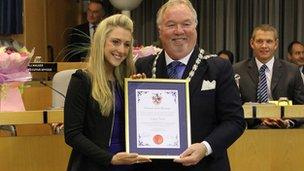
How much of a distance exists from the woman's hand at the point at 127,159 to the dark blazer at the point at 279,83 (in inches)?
76.9

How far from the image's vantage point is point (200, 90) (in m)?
2.21

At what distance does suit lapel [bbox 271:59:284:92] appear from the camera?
3949 millimetres

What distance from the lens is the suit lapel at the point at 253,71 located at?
4029mm

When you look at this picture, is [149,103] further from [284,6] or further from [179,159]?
[284,6]

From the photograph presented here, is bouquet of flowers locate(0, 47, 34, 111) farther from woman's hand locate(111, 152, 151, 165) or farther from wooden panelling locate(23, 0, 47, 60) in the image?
wooden panelling locate(23, 0, 47, 60)

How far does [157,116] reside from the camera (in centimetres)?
223

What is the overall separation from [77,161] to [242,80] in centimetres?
203

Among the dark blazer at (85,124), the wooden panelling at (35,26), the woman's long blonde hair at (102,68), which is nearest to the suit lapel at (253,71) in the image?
the woman's long blonde hair at (102,68)

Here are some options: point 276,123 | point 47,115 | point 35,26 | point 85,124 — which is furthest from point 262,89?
point 35,26

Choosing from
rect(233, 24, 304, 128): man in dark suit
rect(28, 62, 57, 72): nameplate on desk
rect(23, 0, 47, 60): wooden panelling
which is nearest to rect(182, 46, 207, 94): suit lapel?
rect(28, 62, 57, 72): nameplate on desk

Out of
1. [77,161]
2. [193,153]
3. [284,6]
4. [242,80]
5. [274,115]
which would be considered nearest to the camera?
[193,153]

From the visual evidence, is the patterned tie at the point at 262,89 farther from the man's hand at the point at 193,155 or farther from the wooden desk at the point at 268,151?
the man's hand at the point at 193,155

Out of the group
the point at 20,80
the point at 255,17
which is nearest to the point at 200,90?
the point at 20,80

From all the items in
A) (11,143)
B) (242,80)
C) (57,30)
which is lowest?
(11,143)
